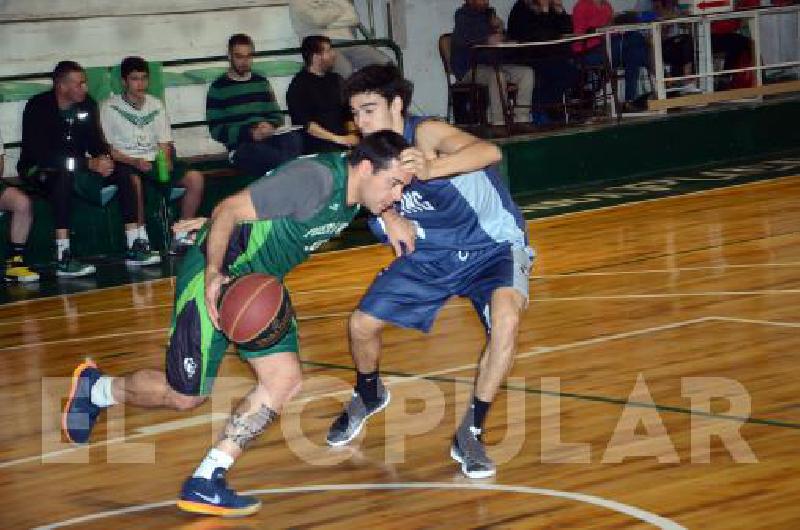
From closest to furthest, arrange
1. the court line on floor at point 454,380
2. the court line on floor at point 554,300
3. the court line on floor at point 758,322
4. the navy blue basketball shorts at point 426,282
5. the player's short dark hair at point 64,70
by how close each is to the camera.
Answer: the navy blue basketball shorts at point 426,282 → the court line on floor at point 454,380 → the court line on floor at point 758,322 → the court line on floor at point 554,300 → the player's short dark hair at point 64,70

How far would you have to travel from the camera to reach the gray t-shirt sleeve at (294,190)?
5391 millimetres

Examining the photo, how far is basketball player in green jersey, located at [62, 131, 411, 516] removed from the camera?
539 cm

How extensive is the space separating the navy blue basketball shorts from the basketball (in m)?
1.14

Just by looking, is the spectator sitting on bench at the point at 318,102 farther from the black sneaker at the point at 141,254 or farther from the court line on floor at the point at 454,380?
the court line on floor at the point at 454,380

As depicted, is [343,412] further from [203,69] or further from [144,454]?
[203,69]

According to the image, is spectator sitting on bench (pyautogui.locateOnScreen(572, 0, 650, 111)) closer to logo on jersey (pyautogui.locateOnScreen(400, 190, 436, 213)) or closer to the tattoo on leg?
logo on jersey (pyautogui.locateOnScreen(400, 190, 436, 213))

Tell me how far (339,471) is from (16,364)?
3568mm

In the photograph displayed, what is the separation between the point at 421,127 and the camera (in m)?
6.19

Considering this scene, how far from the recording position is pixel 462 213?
6461 millimetres

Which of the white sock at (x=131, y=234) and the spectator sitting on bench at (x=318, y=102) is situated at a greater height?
the spectator sitting on bench at (x=318, y=102)

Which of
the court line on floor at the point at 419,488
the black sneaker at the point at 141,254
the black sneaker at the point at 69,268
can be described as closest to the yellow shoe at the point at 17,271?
the black sneaker at the point at 69,268

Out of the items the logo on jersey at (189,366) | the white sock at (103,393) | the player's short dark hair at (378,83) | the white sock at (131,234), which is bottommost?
the white sock at (131,234)

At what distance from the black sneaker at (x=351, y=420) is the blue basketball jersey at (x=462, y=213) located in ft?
2.23

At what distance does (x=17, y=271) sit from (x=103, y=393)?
648cm
